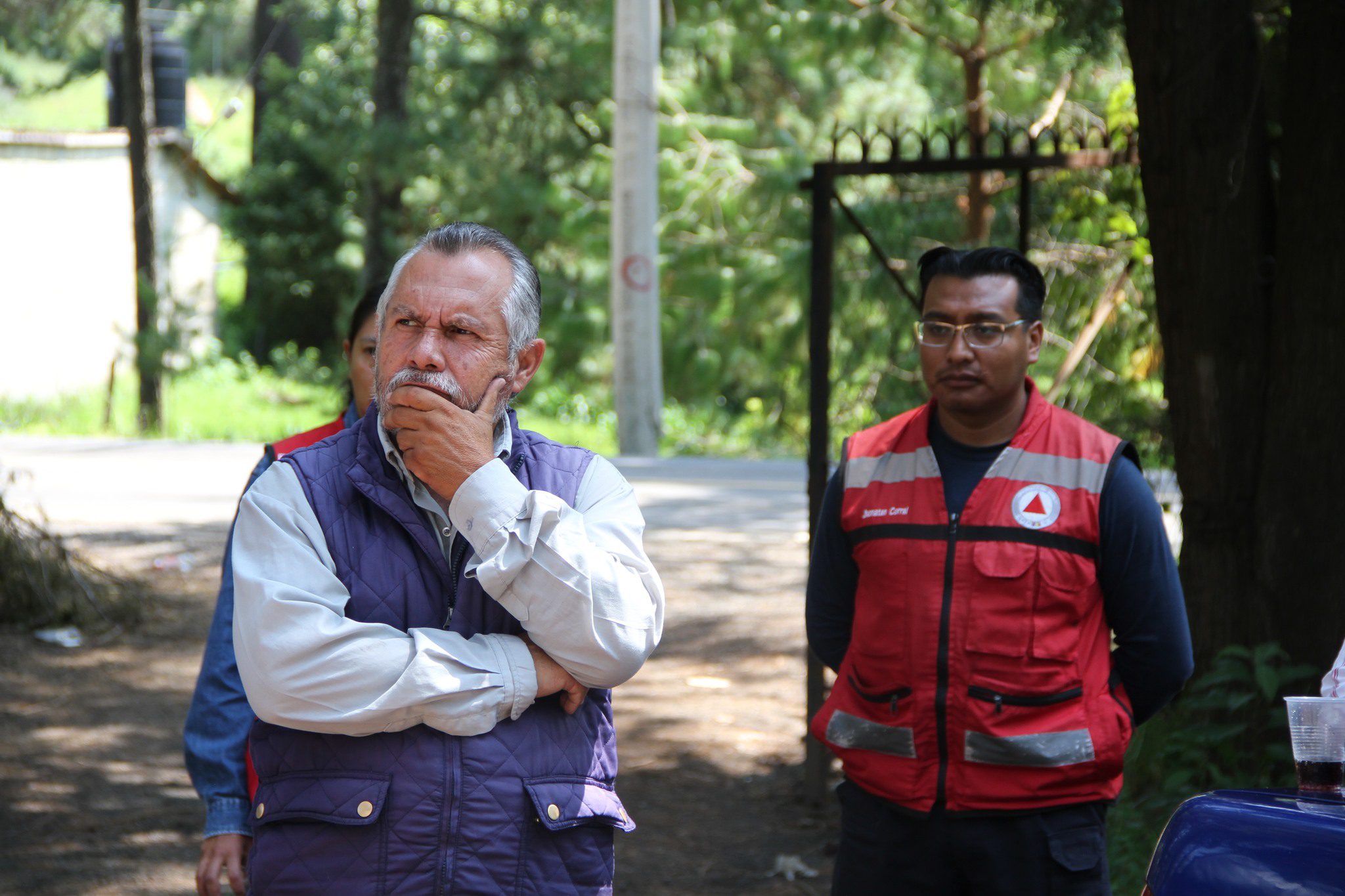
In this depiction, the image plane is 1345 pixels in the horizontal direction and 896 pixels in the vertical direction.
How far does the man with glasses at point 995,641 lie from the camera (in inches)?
115

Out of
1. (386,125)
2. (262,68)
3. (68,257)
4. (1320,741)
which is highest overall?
(262,68)

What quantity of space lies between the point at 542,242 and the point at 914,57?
7.53 m

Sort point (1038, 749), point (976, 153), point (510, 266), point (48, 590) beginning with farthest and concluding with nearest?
point (48, 590) → point (976, 153) → point (1038, 749) → point (510, 266)

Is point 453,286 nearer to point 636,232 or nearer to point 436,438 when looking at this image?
point 436,438

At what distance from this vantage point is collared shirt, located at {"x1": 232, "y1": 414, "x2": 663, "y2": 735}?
212 centimetres

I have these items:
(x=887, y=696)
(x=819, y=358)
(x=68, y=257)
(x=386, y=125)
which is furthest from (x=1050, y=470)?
(x=68, y=257)

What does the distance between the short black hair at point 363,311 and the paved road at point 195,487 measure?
5754 millimetres

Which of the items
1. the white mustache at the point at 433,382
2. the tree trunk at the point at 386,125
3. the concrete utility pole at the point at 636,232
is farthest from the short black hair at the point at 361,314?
the tree trunk at the point at 386,125

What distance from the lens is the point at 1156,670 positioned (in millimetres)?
3064

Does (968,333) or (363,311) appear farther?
(363,311)

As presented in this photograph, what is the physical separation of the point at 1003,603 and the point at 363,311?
1.76 m

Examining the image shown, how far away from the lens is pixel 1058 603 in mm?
2939

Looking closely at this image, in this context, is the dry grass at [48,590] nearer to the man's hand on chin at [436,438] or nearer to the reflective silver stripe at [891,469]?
the reflective silver stripe at [891,469]

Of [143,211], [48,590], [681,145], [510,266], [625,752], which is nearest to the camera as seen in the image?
[510,266]
